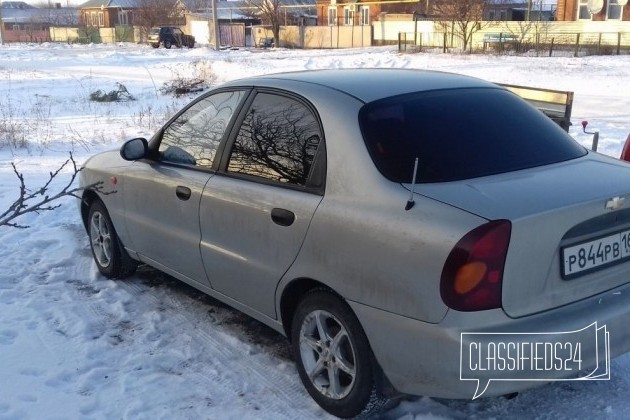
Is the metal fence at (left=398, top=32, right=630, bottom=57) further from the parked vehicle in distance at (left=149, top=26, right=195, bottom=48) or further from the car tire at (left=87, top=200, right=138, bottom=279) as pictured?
the car tire at (left=87, top=200, right=138, bottom=279)

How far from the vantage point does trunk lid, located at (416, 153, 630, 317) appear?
2705 millimetres

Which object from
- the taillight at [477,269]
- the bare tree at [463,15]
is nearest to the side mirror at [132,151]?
the taillight at [477,269]

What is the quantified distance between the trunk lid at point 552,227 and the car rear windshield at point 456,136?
0.15 m

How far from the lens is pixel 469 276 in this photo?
8.71 ft

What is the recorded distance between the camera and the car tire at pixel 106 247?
5270 mm

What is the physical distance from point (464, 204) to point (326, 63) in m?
30.7

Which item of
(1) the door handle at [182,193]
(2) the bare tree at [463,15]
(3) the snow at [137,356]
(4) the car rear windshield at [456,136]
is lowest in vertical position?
(3) the snow at [137,356]

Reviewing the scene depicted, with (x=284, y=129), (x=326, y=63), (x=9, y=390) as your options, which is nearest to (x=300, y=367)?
(x=284, y=129)

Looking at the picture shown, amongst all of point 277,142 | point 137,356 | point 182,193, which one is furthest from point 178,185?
point 137,356

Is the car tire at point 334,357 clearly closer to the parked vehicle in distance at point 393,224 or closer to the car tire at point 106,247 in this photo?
the parked vehicle in distance at point 393,224

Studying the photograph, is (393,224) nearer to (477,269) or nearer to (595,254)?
(477,269)

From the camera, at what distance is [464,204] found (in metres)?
2.77

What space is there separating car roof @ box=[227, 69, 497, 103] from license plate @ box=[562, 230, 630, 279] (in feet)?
4.13

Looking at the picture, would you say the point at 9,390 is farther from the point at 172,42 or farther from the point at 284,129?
the point at 172,42
